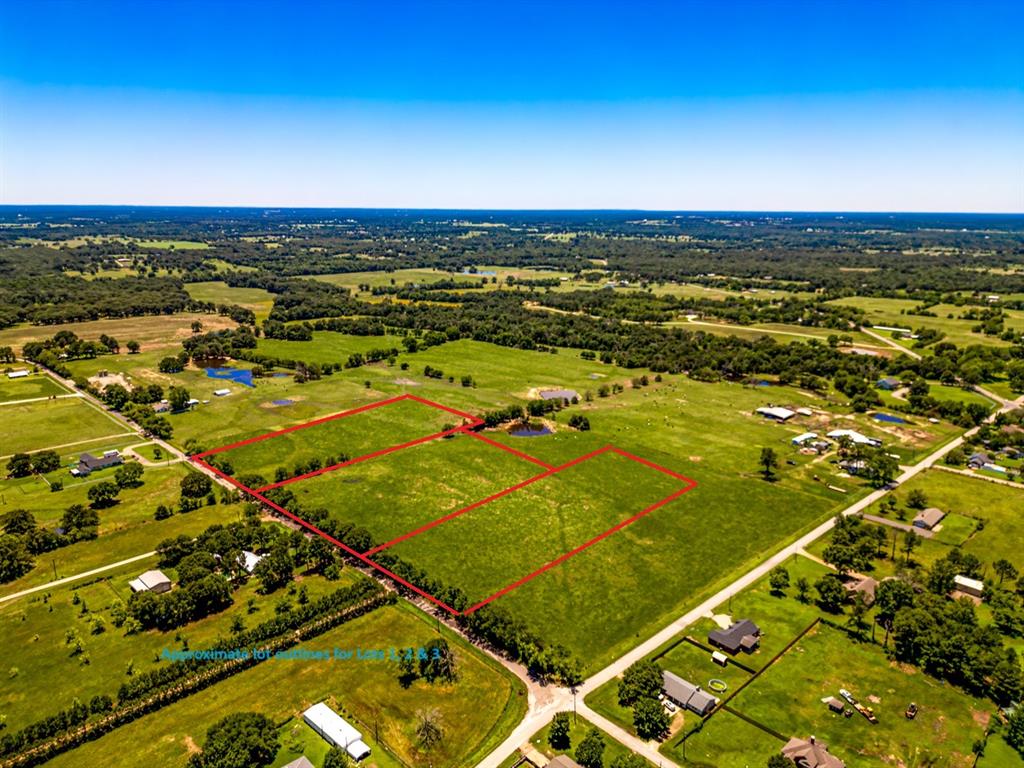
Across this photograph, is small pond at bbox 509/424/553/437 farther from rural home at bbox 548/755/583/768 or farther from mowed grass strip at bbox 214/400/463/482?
rural home at bbox 548/755/583/768

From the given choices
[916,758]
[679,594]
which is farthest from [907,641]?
[679,594]

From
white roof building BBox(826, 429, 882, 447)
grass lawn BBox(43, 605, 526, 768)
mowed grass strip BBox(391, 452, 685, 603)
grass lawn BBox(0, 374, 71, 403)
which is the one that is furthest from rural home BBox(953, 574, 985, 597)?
grass lawn BBox(0, 374, 71, 403)

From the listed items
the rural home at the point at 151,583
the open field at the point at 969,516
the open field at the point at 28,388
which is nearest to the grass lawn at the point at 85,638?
the rural home at the point at 151,583

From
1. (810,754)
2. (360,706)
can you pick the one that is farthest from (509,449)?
(810,754)

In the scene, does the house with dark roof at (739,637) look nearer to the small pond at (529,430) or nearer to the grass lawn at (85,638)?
the grass lawn at (85,638)

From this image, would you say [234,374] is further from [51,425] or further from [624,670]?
[624,670]

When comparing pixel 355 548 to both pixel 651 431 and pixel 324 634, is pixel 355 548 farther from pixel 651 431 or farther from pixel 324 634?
pixel 651 431
